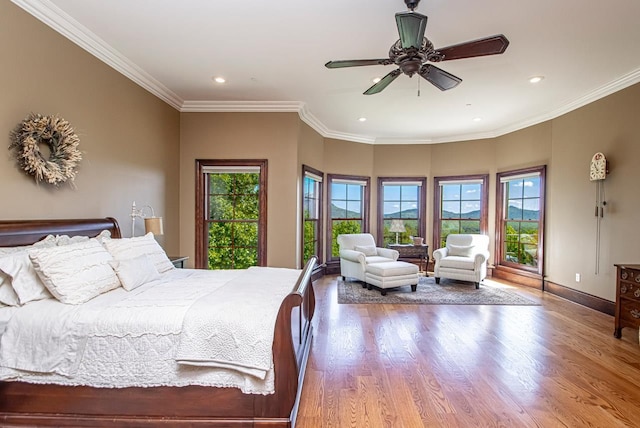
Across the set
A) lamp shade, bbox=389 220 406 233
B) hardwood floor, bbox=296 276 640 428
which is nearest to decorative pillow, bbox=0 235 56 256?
hardwood floor, bbox=296 276 640 428

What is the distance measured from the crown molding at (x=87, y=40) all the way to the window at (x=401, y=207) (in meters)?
4.69

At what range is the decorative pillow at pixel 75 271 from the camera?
2020mm

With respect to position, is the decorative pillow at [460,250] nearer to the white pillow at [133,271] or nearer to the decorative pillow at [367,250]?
the decorative pillow at [367,250]

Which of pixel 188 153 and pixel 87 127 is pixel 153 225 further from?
pixel 188 153

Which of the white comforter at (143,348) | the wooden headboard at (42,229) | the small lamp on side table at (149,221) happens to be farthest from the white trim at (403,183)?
the white comforter at (143,348)

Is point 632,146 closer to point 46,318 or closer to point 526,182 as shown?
point 526,182

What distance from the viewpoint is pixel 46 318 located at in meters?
1.87

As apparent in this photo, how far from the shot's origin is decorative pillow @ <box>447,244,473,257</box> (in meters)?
6.03

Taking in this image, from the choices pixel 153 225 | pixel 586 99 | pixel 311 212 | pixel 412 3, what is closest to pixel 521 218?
pixel 586 99

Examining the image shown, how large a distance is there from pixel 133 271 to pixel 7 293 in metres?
0.70

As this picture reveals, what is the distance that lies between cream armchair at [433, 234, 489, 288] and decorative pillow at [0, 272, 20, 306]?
561 cm

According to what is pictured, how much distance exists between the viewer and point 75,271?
2131 millimetres

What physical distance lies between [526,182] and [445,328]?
3.74 m

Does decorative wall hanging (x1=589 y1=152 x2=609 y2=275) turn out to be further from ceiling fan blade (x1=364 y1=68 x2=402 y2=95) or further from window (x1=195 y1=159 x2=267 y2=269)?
window (x1=195 y1=159 x2=267 y2=269)
